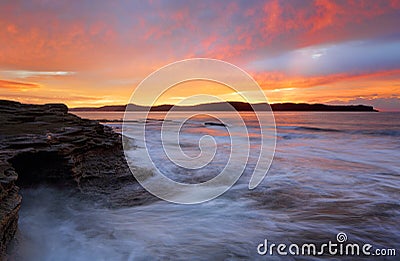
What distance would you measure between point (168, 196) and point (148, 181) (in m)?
1.08

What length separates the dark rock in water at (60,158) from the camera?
4.76 m

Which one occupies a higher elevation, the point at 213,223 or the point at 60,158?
the point at 60,158

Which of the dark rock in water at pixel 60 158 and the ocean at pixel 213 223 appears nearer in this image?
the ocean at pixel 213 223

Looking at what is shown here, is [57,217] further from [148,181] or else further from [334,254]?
[334,254]

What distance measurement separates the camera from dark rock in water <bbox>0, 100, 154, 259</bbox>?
15.6 feet

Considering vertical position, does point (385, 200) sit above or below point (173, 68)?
below

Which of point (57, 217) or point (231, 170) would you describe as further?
point (231, 170)

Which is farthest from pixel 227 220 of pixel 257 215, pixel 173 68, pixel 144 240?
pixel 173 68

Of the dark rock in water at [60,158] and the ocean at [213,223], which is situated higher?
the dark rock in water at [60,158]

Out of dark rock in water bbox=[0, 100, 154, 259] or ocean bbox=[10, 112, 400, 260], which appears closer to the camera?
ocean bbox=[10, 112, 400, 260]

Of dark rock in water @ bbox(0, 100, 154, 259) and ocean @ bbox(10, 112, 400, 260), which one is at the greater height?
dark rock in water @ bbox(0, 100, 154, 259)

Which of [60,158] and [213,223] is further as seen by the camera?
[60,158]

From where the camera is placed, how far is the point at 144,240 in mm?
3938

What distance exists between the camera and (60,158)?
16.9ft
